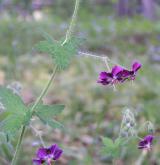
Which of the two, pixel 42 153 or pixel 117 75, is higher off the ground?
pixel 117 75

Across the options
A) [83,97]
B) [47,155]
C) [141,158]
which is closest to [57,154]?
[47,155]

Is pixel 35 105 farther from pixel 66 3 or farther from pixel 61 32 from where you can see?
pixel 66 3

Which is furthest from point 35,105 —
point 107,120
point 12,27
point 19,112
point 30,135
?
point 12,27

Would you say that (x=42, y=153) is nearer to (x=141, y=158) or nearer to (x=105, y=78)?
(x=105, y=78)

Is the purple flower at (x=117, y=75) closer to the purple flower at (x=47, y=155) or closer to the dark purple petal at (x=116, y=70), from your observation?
the dark purple petal at (x=116, y=70)

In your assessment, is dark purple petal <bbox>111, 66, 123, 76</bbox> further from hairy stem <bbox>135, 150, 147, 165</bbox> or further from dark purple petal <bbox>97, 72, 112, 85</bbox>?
hairy stem <bbox>135, 150, 147, 165</bbox>

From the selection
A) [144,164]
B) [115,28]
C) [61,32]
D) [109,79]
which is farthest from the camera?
[115,28]

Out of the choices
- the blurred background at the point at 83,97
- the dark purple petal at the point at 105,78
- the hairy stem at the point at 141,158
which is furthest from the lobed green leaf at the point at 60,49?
the hairy stem at the point at 141,158

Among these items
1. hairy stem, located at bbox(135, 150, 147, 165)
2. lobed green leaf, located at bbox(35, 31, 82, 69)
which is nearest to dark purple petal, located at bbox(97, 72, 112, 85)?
lobed green leaf, located at bbox(35, 31, 82, 69)
